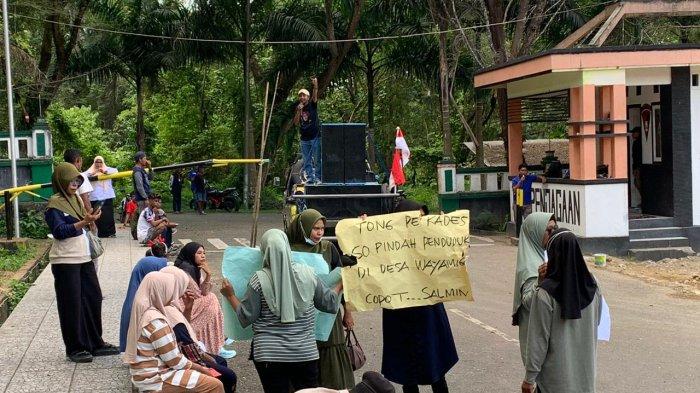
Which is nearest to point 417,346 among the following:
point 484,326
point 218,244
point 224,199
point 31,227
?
point 484,326

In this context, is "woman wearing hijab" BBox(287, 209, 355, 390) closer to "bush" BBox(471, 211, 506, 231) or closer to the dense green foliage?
the dense green foliage

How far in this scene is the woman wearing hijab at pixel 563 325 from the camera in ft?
15.9

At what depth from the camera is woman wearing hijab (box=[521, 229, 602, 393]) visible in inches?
191

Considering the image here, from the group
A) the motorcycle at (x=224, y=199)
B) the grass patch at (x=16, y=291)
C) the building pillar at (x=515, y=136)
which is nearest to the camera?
the grass patch at (x=16, y=291)

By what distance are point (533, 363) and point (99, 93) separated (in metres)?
41.2

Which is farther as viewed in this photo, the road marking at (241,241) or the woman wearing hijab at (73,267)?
the road marking at (241,241)

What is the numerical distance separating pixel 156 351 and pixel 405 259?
1.78 metres

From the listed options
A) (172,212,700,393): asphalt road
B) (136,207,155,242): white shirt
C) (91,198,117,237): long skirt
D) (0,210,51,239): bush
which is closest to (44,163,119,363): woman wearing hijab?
(172,212,700,393): asphalt road

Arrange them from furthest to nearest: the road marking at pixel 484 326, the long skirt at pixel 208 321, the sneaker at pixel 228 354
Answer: the road marking at pixel 484 326 → the sneaker at pixel 228 354 → the long skirt at pixel 208 321

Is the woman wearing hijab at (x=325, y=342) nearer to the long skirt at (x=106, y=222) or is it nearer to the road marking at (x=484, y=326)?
the road marking at (x=484, y=326)

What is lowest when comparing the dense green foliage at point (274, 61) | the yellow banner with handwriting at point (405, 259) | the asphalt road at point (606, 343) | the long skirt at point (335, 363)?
the asphalt road at point (606, 343)

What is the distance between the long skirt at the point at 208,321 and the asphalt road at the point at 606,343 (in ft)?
1.58

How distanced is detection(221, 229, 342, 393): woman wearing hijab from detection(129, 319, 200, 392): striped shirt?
452mm

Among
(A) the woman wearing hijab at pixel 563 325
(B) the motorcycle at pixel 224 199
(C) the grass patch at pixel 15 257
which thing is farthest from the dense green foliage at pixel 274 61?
(A) the woman wearing hijab at pixel 563 325
